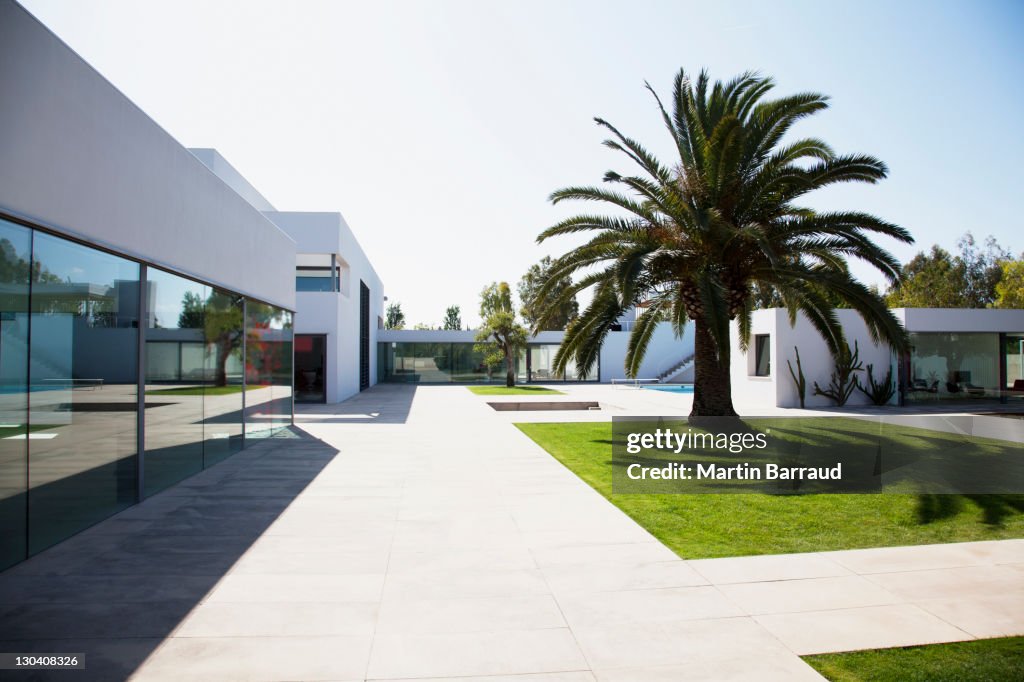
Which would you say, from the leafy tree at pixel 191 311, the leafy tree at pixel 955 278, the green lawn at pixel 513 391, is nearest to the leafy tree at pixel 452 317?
the leafy tree at pixel 955 278

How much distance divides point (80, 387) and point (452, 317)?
232 ft

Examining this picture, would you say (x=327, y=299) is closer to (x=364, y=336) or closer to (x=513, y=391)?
(x=364, y=336)

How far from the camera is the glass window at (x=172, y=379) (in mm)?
7082

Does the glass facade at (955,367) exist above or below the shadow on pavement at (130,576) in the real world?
above

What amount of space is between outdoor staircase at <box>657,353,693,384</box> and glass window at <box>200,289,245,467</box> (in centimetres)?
2599

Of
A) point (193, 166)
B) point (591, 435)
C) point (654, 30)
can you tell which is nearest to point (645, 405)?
point (591, 435)

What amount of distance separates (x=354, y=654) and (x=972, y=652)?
359 centimetres

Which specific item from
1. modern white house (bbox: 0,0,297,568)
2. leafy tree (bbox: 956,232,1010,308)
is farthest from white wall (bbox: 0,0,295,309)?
leafy tree (bbox: 956,232,1010,308)

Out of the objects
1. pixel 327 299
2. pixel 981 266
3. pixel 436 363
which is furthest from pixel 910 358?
pixel 981 266

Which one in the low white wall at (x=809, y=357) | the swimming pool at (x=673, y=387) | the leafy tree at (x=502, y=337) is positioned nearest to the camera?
the low white wall at (x=809, y=357)

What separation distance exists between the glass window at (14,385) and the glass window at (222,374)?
399 cm

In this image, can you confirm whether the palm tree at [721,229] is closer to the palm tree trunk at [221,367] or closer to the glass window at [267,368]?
the glass window at [267,368]

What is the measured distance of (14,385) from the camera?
461cm

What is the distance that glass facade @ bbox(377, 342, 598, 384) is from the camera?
1351 inches
